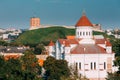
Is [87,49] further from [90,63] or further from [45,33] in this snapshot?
[45,33]

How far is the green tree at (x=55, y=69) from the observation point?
6700 cm

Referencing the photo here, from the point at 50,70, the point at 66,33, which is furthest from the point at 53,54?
the point at 66,33

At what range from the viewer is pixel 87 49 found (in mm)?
76312

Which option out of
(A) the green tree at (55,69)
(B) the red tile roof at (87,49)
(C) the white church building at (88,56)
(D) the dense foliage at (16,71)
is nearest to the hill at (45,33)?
(C) the white church building at (88,56)

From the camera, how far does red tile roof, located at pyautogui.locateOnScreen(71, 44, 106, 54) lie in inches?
2973

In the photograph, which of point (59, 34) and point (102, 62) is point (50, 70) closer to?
point (102, 62)

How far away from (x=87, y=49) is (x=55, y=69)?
7.86 m

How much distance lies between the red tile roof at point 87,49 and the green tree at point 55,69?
3706 millimetres

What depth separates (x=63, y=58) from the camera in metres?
77.8

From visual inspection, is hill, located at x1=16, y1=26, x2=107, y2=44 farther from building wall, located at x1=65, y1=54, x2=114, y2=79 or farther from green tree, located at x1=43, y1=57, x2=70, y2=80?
green tree, located at x1=43, y1=57, x2=70, y2=80

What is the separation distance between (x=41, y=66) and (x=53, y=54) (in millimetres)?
8349

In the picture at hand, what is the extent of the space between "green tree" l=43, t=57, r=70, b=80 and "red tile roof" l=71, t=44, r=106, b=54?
12.2 feet

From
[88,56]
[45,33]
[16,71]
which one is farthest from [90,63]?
[45,33]

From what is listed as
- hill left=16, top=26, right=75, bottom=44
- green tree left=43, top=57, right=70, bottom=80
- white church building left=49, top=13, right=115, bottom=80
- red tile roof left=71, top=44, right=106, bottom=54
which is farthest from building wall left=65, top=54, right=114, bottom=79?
hill left=16, top=26, right=75, bottom=44
